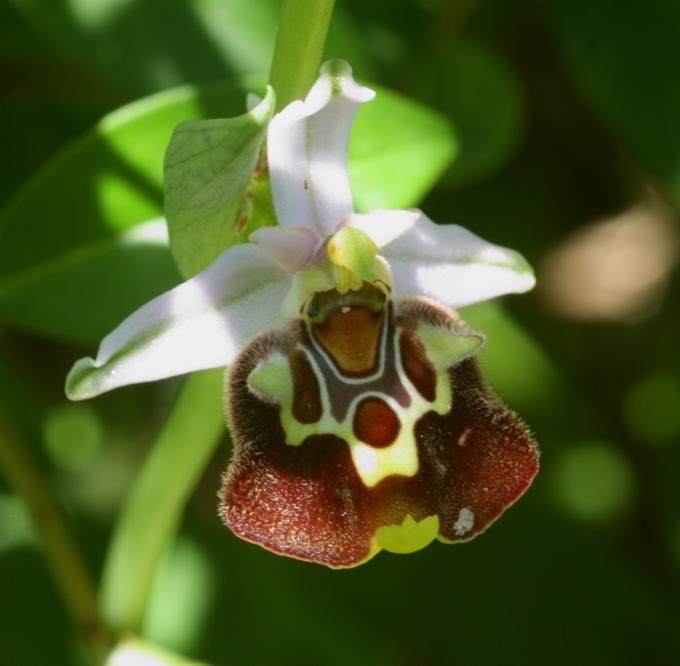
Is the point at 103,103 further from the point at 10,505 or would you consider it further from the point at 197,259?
the point at 197,259

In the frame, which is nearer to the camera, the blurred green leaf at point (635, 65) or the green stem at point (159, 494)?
the green stem at point (159, 494)

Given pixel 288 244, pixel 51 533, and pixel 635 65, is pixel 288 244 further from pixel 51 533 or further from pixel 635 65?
pixel 635 65

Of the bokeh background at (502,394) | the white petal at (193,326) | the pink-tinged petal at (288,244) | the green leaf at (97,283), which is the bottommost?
the bokeh background at (502,394)

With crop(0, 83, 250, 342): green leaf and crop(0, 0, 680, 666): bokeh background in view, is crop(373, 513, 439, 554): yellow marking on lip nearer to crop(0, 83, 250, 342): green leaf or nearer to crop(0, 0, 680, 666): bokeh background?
crop(0, 83, 250, 342): green leaf

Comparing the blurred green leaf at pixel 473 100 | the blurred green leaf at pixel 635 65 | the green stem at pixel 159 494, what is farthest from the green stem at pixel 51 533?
the blurred green leaf at pixel 635 65

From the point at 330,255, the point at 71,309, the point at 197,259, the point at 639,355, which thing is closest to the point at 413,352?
the point at 330,255

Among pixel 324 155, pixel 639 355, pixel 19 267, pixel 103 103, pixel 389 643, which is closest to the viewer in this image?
pixel 324 155

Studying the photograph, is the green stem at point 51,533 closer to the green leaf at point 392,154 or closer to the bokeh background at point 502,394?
the bokeh background at point 502,394
